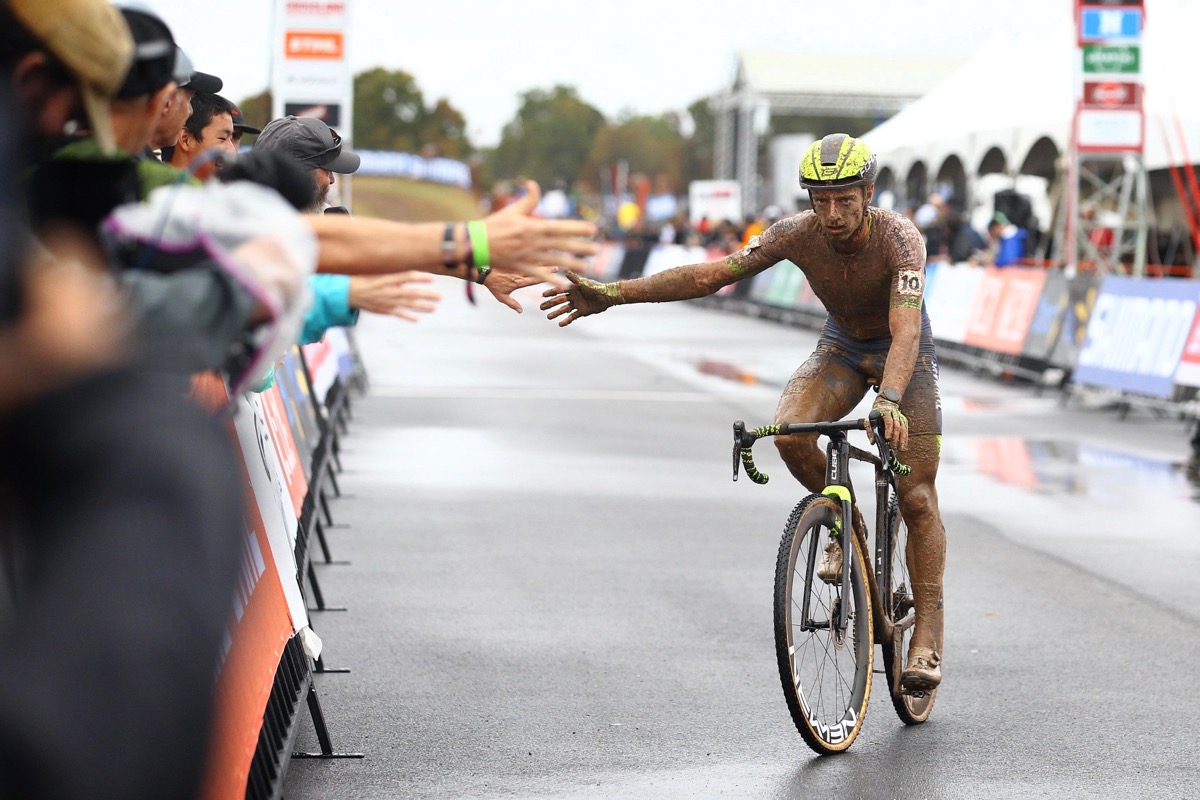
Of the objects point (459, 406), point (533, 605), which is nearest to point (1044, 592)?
point (533, 605)

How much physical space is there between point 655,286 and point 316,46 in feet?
44.6

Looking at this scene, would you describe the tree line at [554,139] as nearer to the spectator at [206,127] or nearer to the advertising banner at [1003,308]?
the advertising banner at [1003,308]

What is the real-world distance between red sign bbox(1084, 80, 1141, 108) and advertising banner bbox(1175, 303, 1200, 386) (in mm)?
6297

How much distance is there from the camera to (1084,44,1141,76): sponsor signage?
20.9m

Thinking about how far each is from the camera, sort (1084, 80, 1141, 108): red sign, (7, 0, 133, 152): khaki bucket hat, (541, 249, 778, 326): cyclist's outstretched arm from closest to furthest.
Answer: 1. (7, 0, 133, 152): khaki bucket hat
2. (541, 249, 778, 326): cyclist's outstretched arm
3. (1084, 80, 1141, 108): red sign

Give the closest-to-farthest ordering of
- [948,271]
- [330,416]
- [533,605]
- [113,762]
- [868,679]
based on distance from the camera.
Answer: [113,762], [868,679], [533,605], [330,416], [948,271]

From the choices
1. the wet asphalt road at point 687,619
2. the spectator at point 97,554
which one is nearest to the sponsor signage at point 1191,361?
the wet asphalt road at point 687,619

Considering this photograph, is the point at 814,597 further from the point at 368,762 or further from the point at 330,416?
the point at 330,416

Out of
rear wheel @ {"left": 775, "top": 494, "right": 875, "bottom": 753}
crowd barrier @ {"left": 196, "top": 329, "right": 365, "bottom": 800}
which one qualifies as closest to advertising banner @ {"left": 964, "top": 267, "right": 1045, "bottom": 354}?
crowd barrier @ {"left": 196, "top": 329, "right": 365, "bottom": 800}

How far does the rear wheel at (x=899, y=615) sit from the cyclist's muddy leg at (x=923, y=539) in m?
0.05

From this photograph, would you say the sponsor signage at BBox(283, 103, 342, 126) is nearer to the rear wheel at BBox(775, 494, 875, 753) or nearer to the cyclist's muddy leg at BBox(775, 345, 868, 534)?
the cyclist's muddy leg at BBox(775, 345, 868, 534)

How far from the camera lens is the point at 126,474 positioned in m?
1.97

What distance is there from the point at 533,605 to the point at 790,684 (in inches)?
113

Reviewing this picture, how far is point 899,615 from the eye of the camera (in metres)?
6.26
